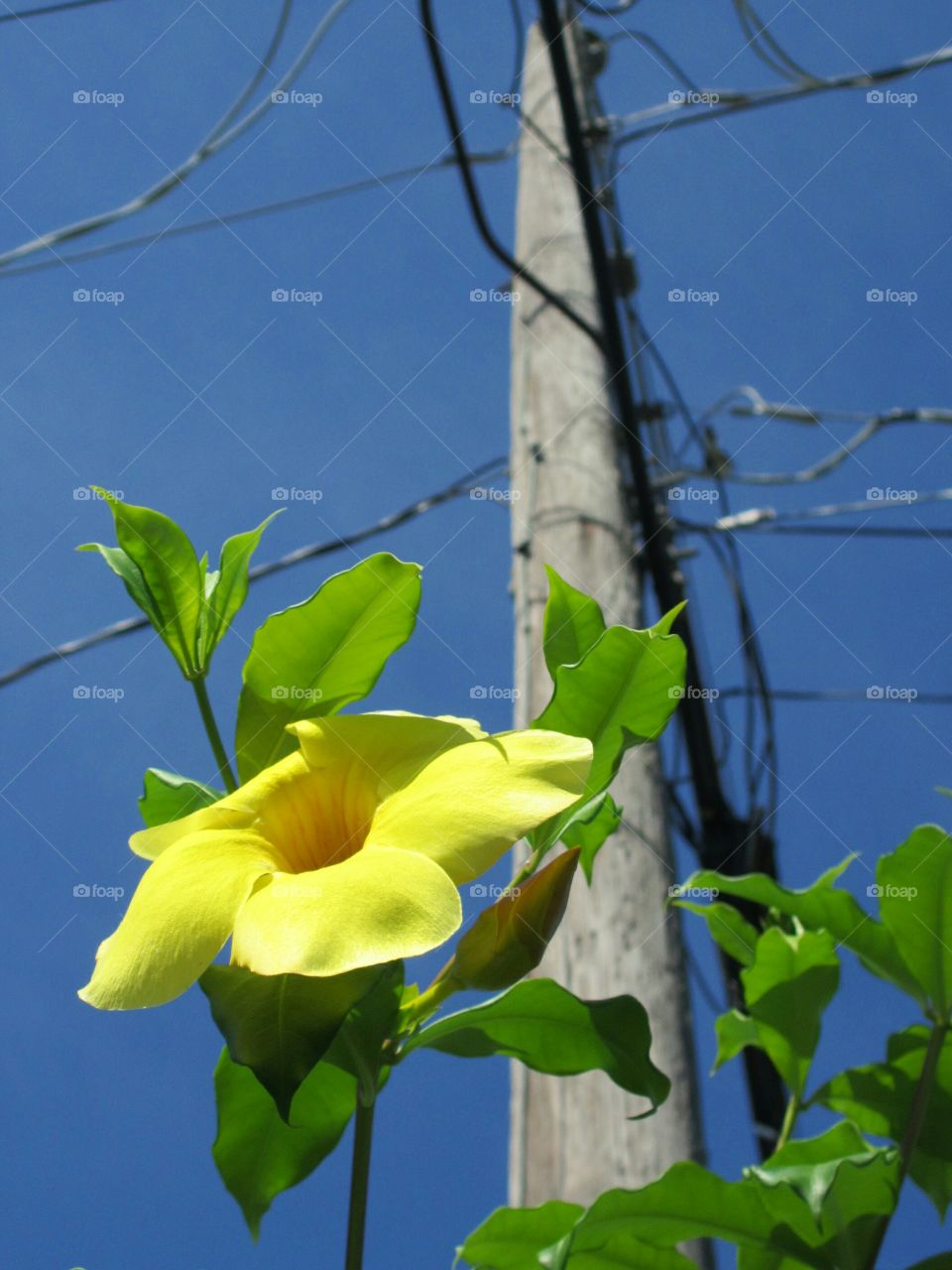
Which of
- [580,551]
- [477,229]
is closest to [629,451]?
[580,551]

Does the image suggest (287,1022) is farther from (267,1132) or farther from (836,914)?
(836,914)

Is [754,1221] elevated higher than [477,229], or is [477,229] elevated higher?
[477,229]

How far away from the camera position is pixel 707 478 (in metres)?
3.53

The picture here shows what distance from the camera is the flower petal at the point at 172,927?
38 cm

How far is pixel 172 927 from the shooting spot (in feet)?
1.30

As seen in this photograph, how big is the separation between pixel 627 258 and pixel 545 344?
0.91 metres

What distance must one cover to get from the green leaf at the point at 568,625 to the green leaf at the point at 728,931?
0.29 m

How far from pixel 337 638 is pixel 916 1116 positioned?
428 mm

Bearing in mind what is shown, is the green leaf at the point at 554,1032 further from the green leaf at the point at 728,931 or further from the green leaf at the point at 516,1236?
the green leaf at the point at 728,931

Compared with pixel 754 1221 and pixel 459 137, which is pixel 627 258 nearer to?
pixel 459 137

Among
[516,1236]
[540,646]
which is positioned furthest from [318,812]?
[540,646]

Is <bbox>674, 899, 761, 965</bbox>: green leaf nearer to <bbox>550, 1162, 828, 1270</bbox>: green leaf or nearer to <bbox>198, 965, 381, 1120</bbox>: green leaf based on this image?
<bbox>550, 1162, 828, 1270</bbox>: green leaf

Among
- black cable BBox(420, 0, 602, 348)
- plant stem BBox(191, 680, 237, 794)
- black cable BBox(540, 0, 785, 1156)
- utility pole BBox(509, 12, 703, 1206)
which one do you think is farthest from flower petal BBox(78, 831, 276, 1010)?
black cable BBox(420, 0, 602, 348)

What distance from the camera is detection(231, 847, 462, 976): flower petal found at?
368 millimetres
